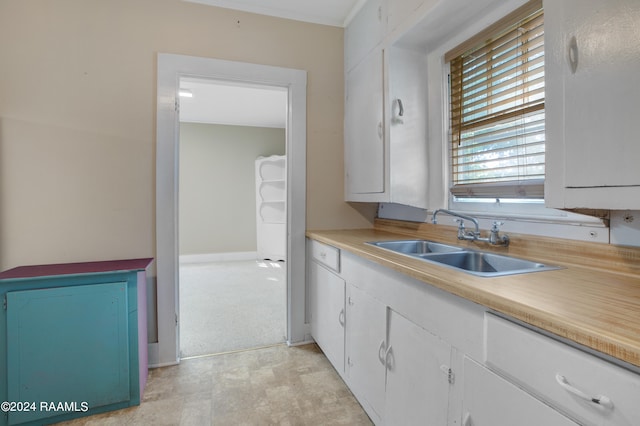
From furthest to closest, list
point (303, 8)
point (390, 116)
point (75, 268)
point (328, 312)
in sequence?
1. point (303, 8)
2. point (328, 312)
3. point (390, 116)
4. point (75, 268)

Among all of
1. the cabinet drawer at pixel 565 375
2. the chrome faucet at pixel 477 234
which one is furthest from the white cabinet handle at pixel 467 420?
the chrome faucet at pixel 477 234

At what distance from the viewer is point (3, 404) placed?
1.53m

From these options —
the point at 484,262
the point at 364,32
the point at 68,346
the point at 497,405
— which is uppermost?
the point at 364,32

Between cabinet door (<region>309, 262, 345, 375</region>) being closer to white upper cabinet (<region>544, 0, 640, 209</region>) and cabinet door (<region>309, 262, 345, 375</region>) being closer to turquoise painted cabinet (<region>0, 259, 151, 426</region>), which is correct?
turquoise painted cabinet (<region>0, 259, 151, 426</region>)

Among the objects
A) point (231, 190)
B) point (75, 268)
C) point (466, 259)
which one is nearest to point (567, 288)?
point (466, 259)

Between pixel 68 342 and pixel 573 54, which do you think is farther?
pixel 68 342

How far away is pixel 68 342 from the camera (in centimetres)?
162

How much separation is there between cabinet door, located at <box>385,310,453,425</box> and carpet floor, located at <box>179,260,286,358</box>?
1362 mm

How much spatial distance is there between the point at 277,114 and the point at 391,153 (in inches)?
139

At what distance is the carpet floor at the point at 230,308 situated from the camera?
2490 mm

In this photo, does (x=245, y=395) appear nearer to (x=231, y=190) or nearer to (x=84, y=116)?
(x=84, y=116)

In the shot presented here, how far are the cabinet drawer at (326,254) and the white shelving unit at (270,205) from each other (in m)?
3.30

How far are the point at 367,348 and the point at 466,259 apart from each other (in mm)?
674

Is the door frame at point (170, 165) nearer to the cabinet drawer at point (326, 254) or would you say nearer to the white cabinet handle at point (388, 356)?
the cabinet drawer at point (326, 254)
